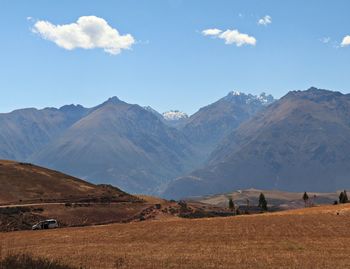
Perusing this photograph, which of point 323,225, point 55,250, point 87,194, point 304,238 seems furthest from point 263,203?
point 55,250

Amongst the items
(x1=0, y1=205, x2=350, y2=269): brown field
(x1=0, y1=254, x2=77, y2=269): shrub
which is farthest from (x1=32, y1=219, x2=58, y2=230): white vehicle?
(x1=0, y1=254, x2=77, y2=269): shrub

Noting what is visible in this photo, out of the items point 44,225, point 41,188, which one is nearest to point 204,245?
point 44,225

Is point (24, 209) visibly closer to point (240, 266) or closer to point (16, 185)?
point (16, 185)

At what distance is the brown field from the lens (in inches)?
1510

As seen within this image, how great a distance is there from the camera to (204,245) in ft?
169

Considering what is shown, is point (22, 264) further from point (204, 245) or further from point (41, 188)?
point (41, 188)

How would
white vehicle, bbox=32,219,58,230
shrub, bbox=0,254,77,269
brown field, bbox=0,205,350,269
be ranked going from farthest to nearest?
white vehicle, bbox=32,219,58,230, brown field, bbox=0,205,350,269, shrub, bbox=0,254,77,269

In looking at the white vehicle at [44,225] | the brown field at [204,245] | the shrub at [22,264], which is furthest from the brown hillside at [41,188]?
the shrub at [22,264]

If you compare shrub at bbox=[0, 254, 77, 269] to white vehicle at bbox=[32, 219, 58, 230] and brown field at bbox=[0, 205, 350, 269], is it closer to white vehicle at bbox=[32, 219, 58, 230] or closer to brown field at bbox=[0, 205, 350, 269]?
brown field at bbox=[0, 205, 350, 269]

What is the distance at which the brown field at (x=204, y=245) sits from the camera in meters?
38.3

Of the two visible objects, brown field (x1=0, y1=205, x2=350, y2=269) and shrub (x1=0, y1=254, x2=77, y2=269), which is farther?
brown field (x1=0, y1=205, x2=350, y2=269)

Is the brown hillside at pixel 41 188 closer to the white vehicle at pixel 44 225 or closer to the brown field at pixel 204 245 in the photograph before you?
the white vehicle at pixel 44 225

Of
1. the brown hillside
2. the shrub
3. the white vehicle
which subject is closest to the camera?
the shrub

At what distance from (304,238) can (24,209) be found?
73.5 metres
